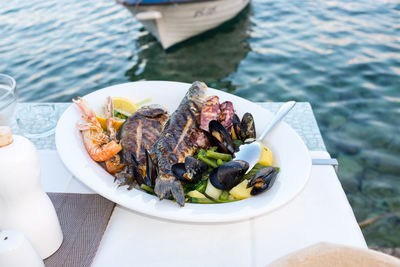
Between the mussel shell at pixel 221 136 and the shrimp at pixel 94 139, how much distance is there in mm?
516

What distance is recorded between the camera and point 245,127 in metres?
1.99

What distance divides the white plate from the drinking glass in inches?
12.1

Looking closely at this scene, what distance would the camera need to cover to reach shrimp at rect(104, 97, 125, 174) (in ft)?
6.13

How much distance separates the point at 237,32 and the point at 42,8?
5352mm

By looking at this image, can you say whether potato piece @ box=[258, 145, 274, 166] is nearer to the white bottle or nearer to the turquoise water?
the white bottle

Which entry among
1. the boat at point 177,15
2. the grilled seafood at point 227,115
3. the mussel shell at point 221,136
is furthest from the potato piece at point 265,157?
the boat at point 177,15

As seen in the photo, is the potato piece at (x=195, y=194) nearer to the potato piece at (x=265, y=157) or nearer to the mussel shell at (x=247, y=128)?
the potato piece at (x=265, y=157)

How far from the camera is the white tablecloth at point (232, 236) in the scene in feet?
4.85

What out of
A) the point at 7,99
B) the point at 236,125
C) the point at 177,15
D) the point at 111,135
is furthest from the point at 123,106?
the point at 177,15

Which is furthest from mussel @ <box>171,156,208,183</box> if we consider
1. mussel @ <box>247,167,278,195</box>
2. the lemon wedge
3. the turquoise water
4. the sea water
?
the turquoise water

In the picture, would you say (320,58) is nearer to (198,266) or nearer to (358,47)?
(358,47)

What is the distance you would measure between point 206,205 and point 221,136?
0.45m

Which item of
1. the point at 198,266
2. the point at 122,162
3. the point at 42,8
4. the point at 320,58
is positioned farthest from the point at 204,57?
the point at 198,266

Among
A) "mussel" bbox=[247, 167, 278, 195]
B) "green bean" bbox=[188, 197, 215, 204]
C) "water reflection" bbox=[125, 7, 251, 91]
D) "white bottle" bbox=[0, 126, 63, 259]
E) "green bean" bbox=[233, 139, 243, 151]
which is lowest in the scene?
"water reflection" bbox=[125, 7, 251, 91]
